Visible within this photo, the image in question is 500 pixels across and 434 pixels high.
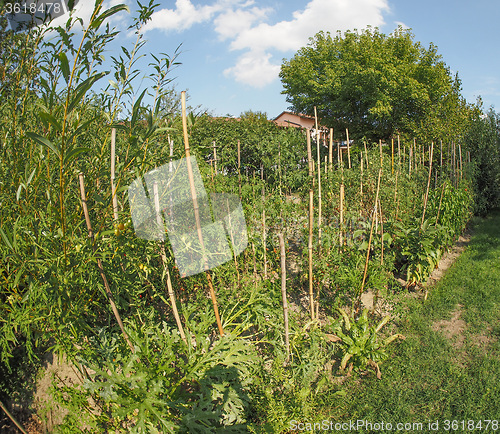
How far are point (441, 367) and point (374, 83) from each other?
13557mm

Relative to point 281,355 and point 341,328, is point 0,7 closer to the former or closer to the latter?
point 281,355

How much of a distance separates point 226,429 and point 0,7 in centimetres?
274

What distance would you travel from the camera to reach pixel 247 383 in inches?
87.7

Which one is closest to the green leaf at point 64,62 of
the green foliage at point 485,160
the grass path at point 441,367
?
the grass path at point 441,367

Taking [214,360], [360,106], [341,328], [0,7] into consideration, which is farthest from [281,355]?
[360,106]

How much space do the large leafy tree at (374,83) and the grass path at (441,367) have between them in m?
10.1

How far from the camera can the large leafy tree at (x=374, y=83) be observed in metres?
14.3

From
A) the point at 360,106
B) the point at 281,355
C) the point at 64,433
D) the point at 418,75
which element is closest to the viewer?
the point at 64,433

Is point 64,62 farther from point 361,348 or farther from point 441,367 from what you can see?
point 441,367

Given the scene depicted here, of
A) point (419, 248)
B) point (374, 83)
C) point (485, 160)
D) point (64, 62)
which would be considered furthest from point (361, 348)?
point (374, 83)

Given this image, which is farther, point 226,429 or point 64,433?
point 226,429

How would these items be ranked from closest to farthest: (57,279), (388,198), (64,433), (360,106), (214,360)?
(57,279)
(64,433)
(214,360)
(388,198)
(360,106)

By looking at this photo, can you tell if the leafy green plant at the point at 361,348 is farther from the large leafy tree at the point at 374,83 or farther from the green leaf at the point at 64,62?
the large leafy tree at the point at 374,83

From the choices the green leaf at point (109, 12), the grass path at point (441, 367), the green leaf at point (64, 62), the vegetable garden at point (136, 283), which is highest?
the green leaf at point (109, 12)
